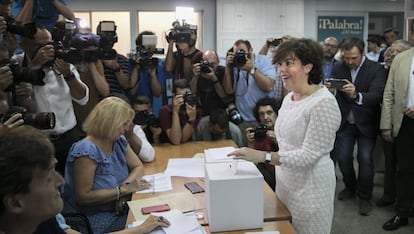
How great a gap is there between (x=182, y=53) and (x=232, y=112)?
66cm

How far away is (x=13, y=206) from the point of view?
1073 mm

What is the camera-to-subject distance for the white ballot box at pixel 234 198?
5.09 ft

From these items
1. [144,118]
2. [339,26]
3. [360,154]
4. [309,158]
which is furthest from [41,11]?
[339,26]

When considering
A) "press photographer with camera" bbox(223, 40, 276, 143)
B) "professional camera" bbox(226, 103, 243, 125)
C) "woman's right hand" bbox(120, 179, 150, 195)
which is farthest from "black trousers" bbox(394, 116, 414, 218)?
"woman's right hand" bbox(120, 179, 150, 195)

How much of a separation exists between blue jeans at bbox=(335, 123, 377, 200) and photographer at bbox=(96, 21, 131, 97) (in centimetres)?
186

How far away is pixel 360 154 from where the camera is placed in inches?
131

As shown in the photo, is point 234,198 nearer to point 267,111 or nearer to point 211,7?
point 267,111

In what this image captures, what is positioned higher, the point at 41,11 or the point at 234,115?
the point at 41,11

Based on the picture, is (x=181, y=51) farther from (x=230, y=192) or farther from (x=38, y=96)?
(x=230, y=192)

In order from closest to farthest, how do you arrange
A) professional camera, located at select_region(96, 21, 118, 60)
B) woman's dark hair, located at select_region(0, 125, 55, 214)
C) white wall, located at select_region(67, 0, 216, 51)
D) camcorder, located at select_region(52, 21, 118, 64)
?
woman's dark hair, located at select_region(0, 125, 55, 214) < camcorder, located at select_region(52, 21, 118, 64) < professional camera, located at select_region(96, 21, 118, 60) < white wall, located at select_region(67, 0, 216, 51)

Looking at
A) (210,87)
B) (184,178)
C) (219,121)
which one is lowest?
(184,178)

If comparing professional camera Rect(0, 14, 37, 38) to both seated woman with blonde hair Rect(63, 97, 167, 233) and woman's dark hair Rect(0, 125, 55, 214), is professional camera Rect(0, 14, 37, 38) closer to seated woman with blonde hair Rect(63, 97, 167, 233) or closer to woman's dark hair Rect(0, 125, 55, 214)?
seated woman with blonde hair Rect(63, 97, 167, 233)

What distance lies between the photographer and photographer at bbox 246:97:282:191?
91.1 inches

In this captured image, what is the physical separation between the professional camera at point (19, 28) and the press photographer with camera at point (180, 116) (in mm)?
1192
